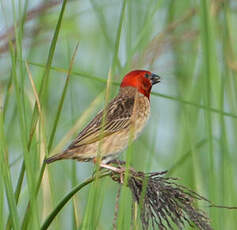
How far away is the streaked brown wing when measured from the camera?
2.85 m

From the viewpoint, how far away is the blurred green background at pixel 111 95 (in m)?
1.98

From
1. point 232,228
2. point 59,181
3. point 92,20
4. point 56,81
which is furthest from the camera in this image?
point 92,20

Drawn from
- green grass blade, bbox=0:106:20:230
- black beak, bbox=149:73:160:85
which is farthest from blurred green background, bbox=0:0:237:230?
black beak, bbox=149:73:160:85

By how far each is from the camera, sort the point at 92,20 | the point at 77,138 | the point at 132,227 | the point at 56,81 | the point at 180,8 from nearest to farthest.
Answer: the point at 132,227 < the point at 77,138 < the point at 180,8 < the point at 56,81 < the point at 92,20

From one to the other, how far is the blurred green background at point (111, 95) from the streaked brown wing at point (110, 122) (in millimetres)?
101

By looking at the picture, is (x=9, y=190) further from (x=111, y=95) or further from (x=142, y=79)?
(x=142, y=79)

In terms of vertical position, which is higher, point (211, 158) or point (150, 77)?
point (150, 77)

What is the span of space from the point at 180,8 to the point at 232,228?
6.65 ft

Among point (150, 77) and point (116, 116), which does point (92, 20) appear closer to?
point (150, 77)

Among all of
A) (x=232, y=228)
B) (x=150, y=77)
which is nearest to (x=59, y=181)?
(x=150, y=77)

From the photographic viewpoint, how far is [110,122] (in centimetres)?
304

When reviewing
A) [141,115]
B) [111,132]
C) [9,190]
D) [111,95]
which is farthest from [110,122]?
[9,190]

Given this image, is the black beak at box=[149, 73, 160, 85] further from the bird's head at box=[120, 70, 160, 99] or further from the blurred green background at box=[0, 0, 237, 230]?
the blurred green background at box=[0, 0, 237, 230]

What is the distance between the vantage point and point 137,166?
11.3ft
